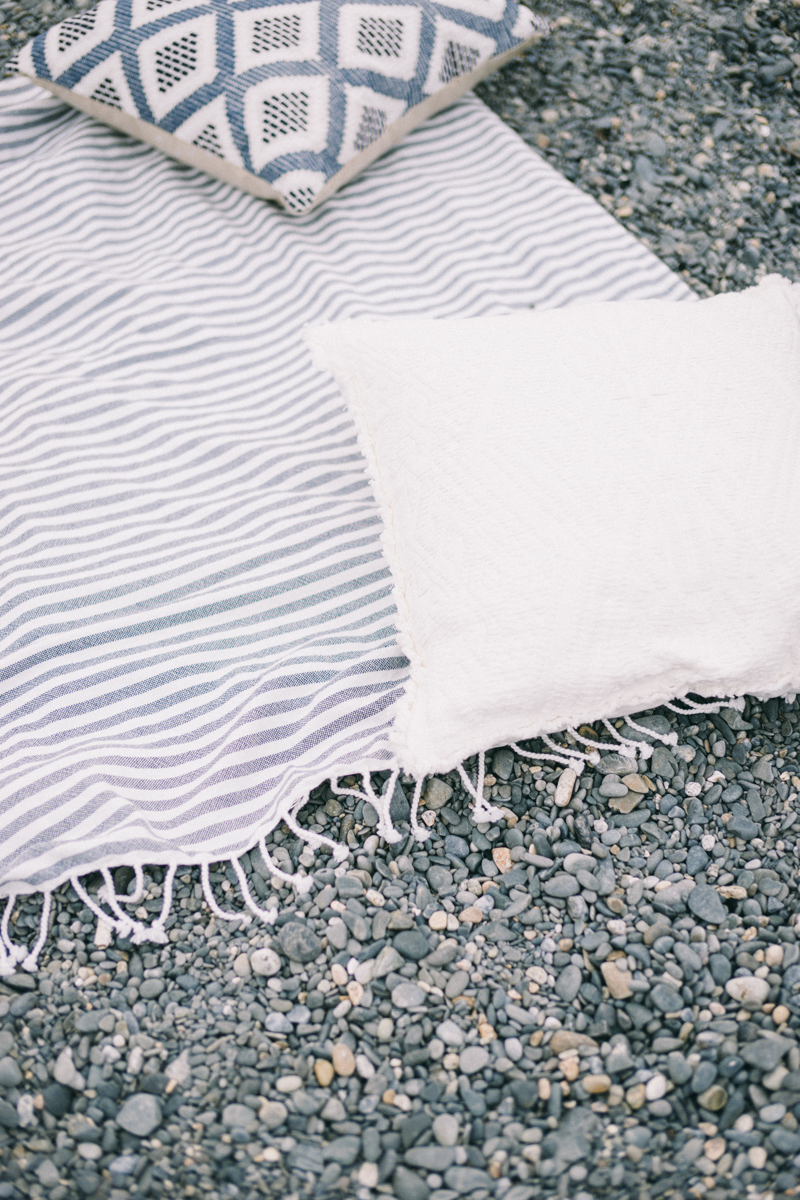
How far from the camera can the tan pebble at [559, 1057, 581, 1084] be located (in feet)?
3.65

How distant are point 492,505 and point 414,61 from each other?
135cm

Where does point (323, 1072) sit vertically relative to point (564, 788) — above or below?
below

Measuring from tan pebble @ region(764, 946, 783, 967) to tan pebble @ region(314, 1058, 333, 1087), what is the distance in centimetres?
63

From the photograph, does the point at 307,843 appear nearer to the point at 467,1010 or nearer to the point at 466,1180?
the point at 467,1010

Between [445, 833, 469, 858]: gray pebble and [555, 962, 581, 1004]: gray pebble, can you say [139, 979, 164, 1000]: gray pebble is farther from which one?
[555, 962, 581, 1004]: gray pebble

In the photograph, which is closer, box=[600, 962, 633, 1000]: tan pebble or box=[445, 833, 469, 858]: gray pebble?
box=[600, 962, 633, 1000]: tan pebble

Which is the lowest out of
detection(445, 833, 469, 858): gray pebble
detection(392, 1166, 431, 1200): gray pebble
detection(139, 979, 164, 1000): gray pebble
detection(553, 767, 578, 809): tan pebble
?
detection(392, 1166, 431, 1200): gray pebble

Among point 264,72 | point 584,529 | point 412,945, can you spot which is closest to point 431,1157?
point 412,945

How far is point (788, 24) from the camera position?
7.90 feet

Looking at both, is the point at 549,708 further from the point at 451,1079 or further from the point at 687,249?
the point at 687,249

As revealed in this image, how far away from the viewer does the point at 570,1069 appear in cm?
112

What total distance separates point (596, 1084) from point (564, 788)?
0.42 m

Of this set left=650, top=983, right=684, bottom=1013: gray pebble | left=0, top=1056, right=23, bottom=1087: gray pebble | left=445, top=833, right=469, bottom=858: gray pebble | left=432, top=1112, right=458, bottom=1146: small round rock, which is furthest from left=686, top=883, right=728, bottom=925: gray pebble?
left=0, top=1056, right=23, bottom=1087: gray pebble

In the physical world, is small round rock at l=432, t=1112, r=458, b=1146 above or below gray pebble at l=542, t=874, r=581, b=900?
below
